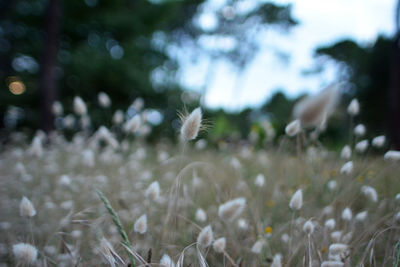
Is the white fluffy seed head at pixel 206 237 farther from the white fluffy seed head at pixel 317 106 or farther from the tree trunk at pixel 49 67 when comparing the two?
the tree trunk at pixel 49 67

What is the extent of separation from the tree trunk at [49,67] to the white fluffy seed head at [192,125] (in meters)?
5.08

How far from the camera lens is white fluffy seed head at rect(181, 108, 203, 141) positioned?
891 millimetres

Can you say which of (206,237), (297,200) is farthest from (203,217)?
(297,200)

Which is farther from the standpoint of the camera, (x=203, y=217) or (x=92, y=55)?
(x=92, y=55)

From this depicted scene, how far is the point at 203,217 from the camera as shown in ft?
3.96

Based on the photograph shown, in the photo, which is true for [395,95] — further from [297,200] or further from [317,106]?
[297,200]

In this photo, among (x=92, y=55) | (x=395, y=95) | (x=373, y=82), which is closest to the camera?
(x=395, y=95)

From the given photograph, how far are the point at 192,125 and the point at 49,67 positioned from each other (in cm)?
539

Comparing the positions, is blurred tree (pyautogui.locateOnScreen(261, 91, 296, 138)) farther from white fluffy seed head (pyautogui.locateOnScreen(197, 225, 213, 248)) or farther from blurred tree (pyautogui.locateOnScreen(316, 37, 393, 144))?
white fluffy seed head (pyautogui.locateOnScreen(197, 225, 213, 248))

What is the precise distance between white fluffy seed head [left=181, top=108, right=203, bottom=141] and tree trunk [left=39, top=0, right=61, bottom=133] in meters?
5.08

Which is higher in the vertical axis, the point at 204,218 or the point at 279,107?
the point at 204,218

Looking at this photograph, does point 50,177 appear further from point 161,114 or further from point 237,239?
point 161,114

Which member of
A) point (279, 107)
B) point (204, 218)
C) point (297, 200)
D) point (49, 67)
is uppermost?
point (49, 67)

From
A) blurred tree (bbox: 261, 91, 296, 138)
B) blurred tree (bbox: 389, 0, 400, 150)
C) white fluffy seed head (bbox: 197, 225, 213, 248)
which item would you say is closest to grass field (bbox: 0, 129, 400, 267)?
white fluffy seed head (bbox: 197, 225, 213, 248)
